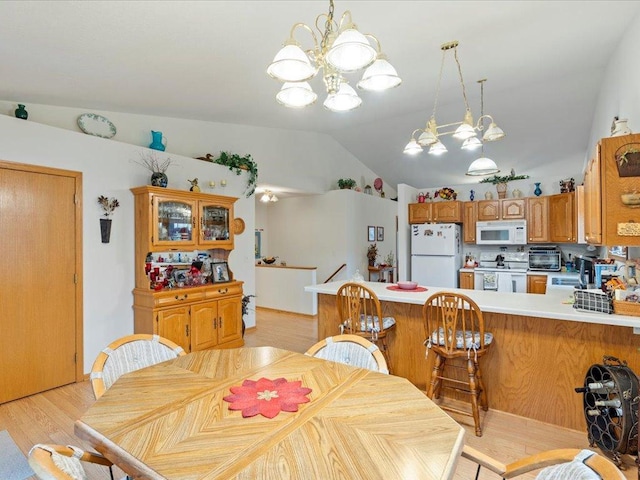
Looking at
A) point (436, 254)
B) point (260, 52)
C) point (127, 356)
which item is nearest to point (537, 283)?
point (436, 254)

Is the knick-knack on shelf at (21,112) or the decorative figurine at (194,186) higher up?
the knick-knack on shelf at (21,112)

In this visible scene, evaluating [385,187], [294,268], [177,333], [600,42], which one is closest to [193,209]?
[177,333]

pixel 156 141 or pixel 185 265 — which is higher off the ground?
pixel 156 141

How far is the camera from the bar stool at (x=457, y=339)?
244 centimetres

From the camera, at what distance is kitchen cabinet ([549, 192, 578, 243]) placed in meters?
5.02

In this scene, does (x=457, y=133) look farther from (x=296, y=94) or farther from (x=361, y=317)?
(x=361, y=317)

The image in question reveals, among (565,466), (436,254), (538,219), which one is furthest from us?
(436,254)

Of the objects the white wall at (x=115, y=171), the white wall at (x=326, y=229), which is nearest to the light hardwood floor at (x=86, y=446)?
the white wall at (x=115, y=171)

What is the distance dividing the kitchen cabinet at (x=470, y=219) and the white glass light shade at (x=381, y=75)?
466 cm

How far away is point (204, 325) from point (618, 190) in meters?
3.85

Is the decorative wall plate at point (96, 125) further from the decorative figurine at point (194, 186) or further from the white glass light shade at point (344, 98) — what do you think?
→ the white glass light shade at point (344, 98)

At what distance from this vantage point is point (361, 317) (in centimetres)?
311

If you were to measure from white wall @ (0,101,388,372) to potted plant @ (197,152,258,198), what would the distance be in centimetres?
9

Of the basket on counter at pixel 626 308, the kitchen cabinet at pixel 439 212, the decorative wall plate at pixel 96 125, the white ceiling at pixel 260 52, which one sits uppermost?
the white ceiling at pixel 260 52
